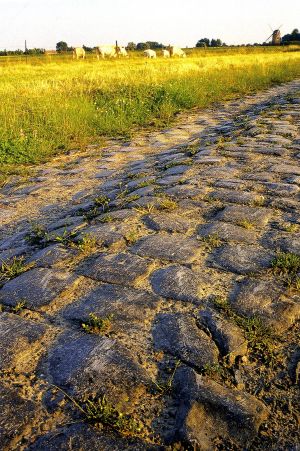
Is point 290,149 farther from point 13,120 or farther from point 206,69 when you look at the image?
point 206,69

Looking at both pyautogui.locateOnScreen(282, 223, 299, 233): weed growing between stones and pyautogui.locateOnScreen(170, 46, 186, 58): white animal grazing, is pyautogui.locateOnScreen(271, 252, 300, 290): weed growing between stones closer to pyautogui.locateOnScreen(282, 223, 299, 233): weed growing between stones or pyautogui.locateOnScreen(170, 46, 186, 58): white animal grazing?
pyautogui.locateOnScreen(282, 223, 299, 233): weed growing between stones

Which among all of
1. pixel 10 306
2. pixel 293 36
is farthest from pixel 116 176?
pixel 293 36

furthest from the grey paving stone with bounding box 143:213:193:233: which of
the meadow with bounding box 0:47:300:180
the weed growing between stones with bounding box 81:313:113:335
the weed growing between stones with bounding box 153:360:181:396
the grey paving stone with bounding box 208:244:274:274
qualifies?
the meadow with bounding box 0:47:300:180

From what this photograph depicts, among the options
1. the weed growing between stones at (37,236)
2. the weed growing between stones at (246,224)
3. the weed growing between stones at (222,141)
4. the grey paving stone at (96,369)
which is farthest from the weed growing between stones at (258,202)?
the weed growing between stones at (222,141)

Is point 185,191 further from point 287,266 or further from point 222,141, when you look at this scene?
point 222,141

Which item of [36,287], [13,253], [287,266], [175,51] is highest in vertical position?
[175,51]

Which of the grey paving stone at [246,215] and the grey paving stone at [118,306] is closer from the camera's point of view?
the grey paving stone at [118,306]

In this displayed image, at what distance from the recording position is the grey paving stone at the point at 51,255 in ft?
9.07

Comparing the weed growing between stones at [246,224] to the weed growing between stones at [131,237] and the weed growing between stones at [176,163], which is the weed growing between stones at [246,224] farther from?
the weed growing between stones at [176,163]

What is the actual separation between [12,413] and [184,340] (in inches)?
29.4

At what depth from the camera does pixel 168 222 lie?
123 inches

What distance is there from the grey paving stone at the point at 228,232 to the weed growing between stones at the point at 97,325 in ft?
3.61

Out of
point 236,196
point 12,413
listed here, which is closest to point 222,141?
point 236,196

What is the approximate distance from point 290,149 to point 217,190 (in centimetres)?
172
